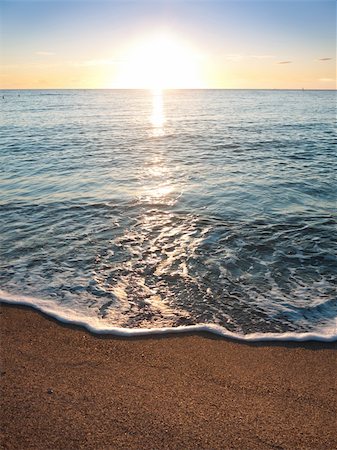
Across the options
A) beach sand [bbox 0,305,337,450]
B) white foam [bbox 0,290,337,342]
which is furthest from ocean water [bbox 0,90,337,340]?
beach sand [bbox 0,305,337,450]

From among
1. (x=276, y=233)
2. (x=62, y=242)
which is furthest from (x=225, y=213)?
Answer: (x=62, y=242)

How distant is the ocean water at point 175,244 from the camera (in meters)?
5.21

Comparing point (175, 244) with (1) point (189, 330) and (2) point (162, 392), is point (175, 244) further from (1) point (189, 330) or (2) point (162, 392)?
(2) point (162, 392)

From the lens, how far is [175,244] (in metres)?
7.43

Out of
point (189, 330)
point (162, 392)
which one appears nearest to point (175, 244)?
point (189, 330)

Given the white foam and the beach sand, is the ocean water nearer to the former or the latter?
the white foam

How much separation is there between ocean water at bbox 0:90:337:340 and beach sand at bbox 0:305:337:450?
40cm

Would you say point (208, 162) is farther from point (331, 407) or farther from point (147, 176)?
point (331, 407)

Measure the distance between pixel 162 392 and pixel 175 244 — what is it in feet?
13.1

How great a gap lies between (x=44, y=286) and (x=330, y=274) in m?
4.99

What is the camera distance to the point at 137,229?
830 cm

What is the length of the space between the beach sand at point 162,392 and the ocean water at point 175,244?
15.7 inches

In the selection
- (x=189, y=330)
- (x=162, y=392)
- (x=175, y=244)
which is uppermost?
(x=175, y=244)

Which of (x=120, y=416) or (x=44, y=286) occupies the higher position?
(x=44, y=286)
